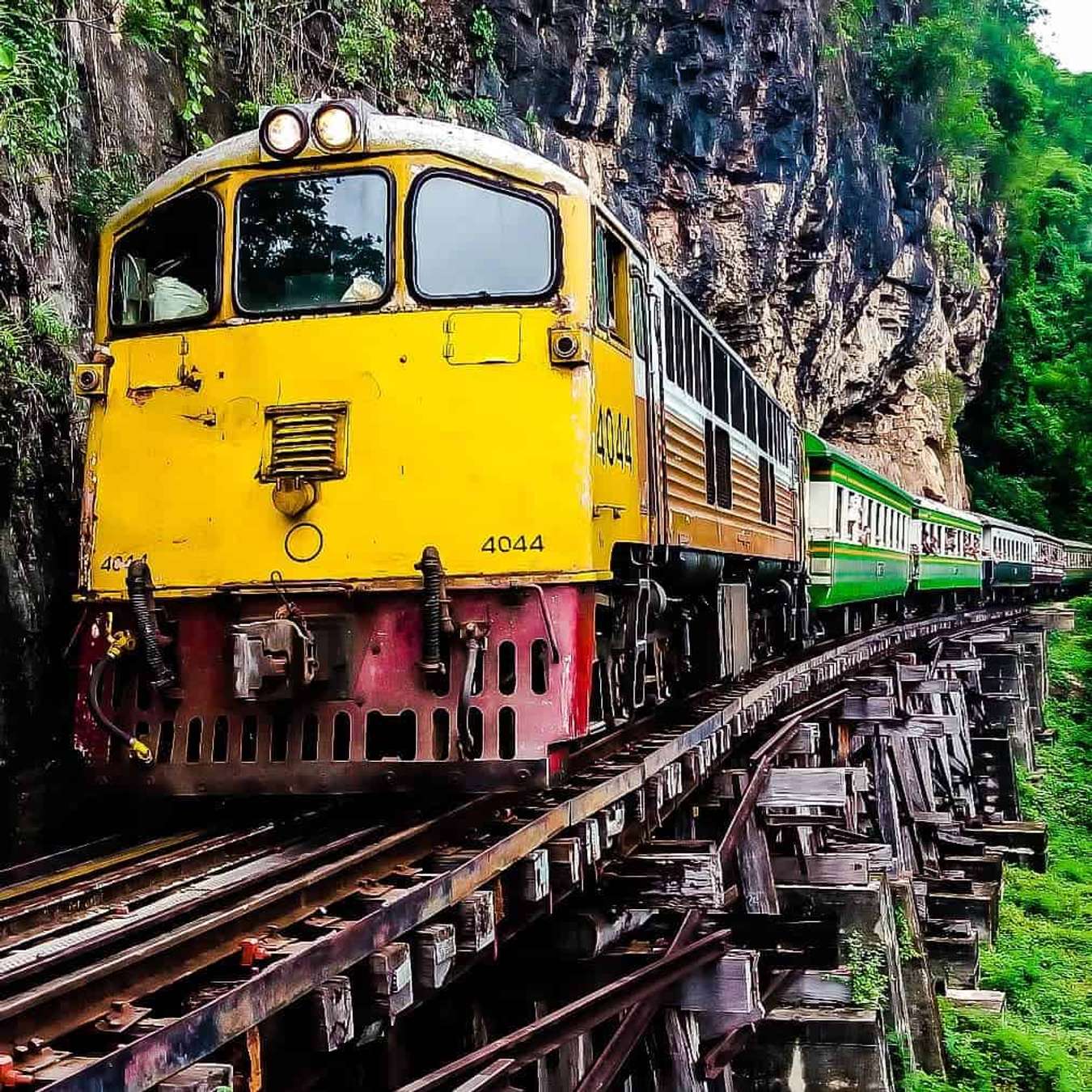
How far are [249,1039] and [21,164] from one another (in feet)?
19.8

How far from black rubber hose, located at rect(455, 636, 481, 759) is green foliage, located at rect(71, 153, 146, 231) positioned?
4577mm

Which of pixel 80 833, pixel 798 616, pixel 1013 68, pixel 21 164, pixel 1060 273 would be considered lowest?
pixel 80 833

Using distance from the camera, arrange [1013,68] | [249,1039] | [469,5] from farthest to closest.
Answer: [1013,68] → [469,5] → [249,1039]

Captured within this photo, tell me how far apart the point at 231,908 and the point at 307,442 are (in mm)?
2354

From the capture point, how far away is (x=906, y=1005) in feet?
33.6

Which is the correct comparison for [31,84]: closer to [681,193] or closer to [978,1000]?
[978,1000]

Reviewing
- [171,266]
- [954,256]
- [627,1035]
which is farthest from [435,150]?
[954,256]

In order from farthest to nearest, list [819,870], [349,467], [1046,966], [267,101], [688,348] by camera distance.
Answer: [1046,966]
[267,101]
[819,870]
[688,348]
[349,467]

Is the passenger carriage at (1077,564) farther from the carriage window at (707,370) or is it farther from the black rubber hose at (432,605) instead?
the black rubber hose at (432,605)

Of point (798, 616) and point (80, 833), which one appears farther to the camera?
point (798, 616)

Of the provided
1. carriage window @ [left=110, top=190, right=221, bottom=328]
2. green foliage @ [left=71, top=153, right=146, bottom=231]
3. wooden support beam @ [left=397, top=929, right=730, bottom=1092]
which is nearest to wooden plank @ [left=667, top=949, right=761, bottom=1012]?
wooden support beam @ [left=397, top=929, right=730, bottom=1092]

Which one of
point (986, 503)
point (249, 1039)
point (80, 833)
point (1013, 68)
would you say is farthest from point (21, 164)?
point (986, 503)

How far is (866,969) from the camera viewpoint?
8883 mm

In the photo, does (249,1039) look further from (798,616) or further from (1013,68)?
(1013,68)
